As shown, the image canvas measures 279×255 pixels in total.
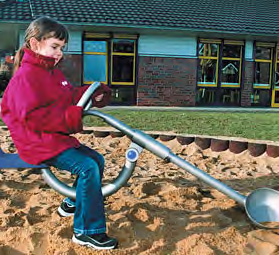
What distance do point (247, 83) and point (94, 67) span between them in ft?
16.9

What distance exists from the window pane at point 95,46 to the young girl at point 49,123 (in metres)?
9.83

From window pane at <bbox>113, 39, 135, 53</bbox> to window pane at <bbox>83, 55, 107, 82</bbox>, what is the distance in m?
0.49

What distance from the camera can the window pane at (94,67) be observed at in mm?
11805

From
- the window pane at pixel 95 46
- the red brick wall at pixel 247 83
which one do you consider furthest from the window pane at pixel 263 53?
the window pane at pixel 95 46

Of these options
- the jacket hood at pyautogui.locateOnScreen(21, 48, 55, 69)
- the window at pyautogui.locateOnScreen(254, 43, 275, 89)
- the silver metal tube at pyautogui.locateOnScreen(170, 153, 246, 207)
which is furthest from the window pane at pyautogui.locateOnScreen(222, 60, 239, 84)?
the jacket hood at pyautogui.locateOnScreen(21, 48, 55, 69)

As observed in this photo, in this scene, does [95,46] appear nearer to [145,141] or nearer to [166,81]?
[166,81]

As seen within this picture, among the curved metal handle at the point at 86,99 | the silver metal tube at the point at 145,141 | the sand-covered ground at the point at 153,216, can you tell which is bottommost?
the sand-covered ground at the point at 153,216

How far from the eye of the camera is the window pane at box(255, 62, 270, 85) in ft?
43.5

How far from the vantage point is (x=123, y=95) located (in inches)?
477

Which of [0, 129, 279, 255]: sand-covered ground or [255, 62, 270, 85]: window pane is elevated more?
[255, 62, 270, 85]: window pane

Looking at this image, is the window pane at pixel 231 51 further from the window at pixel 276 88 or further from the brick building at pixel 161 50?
the window at pixel 276 88

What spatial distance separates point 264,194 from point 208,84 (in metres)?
10.6

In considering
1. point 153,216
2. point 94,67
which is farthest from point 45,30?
point 94,67

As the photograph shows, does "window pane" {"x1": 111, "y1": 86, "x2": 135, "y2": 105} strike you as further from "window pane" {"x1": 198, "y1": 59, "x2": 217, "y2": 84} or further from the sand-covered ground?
the sand-covered ground
